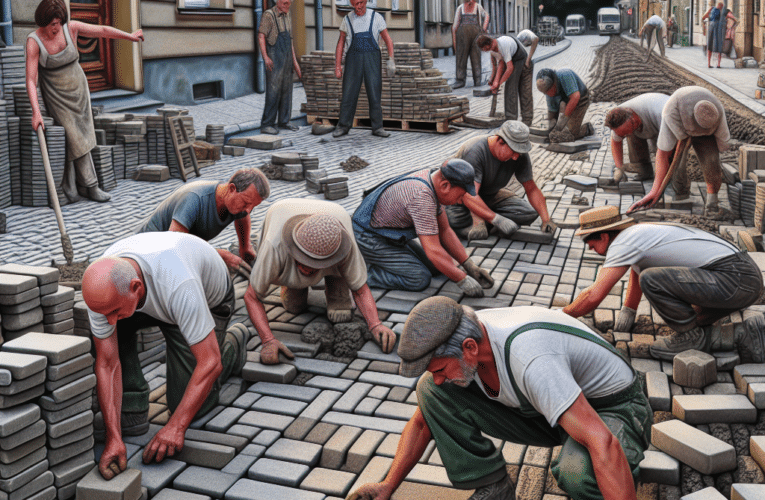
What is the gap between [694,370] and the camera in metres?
4.29

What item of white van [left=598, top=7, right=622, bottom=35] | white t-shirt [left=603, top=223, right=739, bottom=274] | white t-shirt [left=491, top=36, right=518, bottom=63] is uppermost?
white van [left=598, top=7, right=622, bottom=35]

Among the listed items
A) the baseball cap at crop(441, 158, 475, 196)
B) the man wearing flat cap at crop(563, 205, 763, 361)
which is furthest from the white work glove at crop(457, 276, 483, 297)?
the man wearing flat cap at crop(563, 205, 763, 361)

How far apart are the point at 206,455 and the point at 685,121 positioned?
5.49 meters

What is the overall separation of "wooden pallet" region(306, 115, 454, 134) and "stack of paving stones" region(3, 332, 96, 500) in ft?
31.5

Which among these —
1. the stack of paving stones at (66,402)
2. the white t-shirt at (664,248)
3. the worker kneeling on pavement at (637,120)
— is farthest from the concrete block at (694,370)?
the worker kneeling on pavement at (637,120)

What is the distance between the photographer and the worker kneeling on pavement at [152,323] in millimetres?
3482

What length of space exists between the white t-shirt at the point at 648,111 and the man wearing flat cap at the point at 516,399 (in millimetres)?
5751

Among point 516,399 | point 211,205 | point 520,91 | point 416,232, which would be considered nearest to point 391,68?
point 520,91

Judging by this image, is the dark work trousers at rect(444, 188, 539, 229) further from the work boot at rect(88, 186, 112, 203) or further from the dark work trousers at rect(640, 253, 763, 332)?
the work boot at rect(88, 186, 112, 203)

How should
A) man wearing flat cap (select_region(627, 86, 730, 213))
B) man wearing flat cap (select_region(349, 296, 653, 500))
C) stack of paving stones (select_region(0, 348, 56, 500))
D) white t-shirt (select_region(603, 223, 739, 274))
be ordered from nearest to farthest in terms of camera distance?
1. man wearing flat cap (select_region(349, 296, 653, 500))
2. stack of paving stones (select_region(0, 348, 56, 500))
3. white t-shirt (select_region(603, 223, 739, 274))
4. man wearing flat cap (select_region(627, 86, 730, 213))

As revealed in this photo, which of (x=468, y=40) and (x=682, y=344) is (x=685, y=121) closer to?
(x=682, y=344)

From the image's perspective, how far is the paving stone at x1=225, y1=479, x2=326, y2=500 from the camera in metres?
3.48

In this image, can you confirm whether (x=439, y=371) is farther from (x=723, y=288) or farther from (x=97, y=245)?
(x=97, y=245)

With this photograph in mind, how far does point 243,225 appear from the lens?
5.68m
